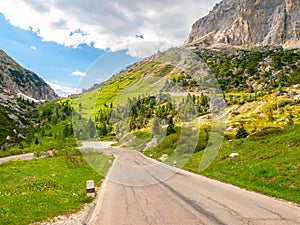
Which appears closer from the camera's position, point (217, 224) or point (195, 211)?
point (217, 224)

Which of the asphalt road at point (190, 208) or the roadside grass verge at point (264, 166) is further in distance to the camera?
the roadside grass verge at point (264, 166)

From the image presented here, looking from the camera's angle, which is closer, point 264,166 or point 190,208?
point 190,208

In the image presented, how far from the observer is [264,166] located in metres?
23.8

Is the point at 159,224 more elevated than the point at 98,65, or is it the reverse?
the point at 98,65

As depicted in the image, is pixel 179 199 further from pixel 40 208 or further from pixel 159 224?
pixel 40 208

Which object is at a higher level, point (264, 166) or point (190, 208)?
point (190, 208)

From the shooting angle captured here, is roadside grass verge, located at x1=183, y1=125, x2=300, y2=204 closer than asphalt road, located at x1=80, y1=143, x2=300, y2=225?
No

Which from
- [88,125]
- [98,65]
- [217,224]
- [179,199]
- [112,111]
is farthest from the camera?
[88,125]

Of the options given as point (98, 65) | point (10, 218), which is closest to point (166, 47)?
point (98, 65)

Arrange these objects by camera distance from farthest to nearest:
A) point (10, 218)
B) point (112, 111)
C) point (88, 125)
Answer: point (88, 125)
point (112, 111)
point (10, 218)

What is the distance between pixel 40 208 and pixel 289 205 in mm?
12485

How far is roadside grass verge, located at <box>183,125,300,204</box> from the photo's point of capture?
18.2 metres

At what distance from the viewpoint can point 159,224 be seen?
10430 millimetres

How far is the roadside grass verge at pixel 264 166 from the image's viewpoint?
18.2m
